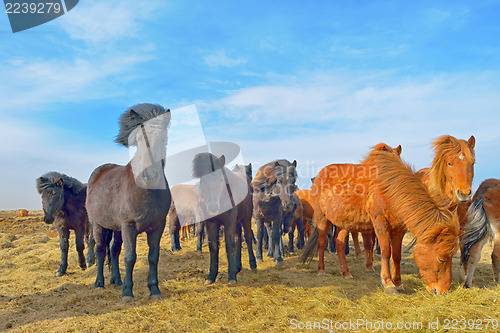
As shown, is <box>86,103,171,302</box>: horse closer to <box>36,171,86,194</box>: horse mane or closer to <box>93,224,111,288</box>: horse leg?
<box>93,224,111,288</box>: horse leg

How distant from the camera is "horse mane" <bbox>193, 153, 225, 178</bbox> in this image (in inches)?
255

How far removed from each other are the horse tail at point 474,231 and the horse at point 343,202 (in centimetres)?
167

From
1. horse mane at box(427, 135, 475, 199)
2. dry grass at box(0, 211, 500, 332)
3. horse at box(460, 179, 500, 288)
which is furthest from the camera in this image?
horse at box(460, 179, 500, 288)

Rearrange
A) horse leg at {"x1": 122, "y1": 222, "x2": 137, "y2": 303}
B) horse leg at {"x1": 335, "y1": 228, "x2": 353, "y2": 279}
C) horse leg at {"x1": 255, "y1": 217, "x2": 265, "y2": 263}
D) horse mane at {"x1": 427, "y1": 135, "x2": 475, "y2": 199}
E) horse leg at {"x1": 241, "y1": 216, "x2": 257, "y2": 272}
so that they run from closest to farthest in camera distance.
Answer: horse leg at {"x1": 122, "y1": 222, "x2": 137, "y2": 303}, horse mane at {"x1": 427, "y1": 135, "x2": 475, "y2": 199}, horse leg at {"x1": 335, "y1": 228, "x2": 353, "y2": 279}, horse leg at {"x1": 241, "y1": 216, "x2": 257, "y2": 272}, horse leg at {"x1": 255, "y1": 217, "x2": 265, "y2": 263}

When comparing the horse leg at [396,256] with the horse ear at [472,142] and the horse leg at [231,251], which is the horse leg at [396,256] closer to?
the horse ear at [472,142]

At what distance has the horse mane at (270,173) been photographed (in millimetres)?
9047

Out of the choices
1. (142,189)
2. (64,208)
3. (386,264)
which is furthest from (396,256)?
(64,208)

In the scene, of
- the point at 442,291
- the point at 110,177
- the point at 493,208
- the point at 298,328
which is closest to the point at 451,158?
the point at 493,208

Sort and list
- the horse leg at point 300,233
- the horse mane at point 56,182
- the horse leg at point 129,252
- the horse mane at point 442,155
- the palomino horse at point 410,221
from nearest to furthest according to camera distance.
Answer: the palomino horse at point 410,221 < the horse leg at point 129,252 < the horse mane at point 442,155 < the horse mane at point 56,182 < the horse leg at point 300,233

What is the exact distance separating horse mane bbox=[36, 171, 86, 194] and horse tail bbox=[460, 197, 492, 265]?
9.69 m

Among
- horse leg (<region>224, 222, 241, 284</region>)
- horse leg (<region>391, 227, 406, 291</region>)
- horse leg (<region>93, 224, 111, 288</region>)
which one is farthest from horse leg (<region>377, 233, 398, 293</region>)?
horse leg (<region>93, 224, 111, 288</region>)

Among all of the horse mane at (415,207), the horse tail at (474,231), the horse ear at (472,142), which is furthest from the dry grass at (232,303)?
the horse ear at (472,142)

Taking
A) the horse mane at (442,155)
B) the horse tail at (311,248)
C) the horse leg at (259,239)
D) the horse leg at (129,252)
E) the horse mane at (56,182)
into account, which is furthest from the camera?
the horse leg at (259,239)

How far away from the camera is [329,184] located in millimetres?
7691
